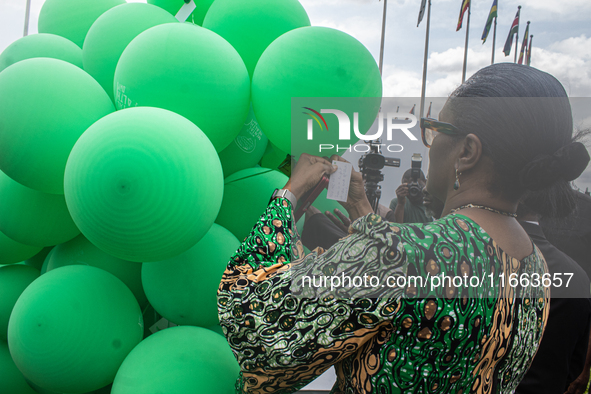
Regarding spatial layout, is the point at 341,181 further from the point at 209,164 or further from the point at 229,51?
the point at 229,51

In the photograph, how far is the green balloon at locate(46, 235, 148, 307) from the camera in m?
1.39

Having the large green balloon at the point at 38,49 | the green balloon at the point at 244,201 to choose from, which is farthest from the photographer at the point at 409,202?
the large green balloon at the point at 38,49

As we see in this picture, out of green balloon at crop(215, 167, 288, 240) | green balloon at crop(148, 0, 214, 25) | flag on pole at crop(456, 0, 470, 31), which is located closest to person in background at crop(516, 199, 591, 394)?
green balloon at crop(215, 167, 288, 240)

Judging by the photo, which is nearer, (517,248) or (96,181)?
(517,248)

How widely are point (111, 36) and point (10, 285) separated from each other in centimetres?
108

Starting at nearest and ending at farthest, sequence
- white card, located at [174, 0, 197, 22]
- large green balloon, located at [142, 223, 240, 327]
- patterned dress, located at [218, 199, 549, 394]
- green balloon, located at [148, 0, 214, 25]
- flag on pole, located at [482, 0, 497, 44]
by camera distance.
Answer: patterned dress, located at [218, 199, 549, 394] → large green balloon, located at [142, 223, 240, 327] → white card, located at [174, 0, 197, 22] → green balloon, located at [148, 0, 214, 25] → flag on pole, located at [482, 0, 497, 44]

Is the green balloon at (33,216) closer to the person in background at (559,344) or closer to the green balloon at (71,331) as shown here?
the green balloon at (71,331)

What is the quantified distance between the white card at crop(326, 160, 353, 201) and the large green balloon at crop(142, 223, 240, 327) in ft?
1.51

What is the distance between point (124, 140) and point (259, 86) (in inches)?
18.3

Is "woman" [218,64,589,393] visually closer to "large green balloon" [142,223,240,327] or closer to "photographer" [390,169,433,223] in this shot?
"photographer" [390,169,433,223]

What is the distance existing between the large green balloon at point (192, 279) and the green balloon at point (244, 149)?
364mm

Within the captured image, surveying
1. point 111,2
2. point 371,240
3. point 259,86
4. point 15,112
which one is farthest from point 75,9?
point 371,240

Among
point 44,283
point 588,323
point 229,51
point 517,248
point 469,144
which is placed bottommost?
point 588,323

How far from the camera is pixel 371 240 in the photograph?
746mm
